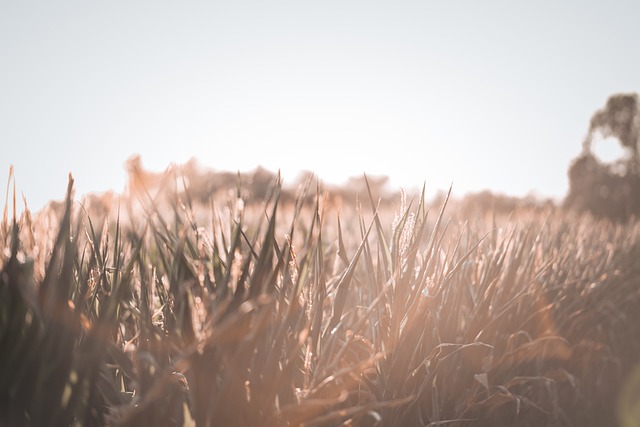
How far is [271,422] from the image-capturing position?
79cm

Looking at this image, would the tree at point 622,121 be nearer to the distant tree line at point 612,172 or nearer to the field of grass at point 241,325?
the distant tree line at point 612,172

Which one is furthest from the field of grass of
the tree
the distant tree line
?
the tree

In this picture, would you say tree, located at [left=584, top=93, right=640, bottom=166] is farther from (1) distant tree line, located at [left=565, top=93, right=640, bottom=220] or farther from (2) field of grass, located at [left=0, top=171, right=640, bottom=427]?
(2) field of grass, located at [left=0, top=171, right=640, bottom=427]

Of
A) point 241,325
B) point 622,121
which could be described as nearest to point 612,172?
point 622,121

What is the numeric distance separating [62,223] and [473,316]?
1.16m

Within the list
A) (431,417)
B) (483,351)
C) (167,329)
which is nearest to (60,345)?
(167,329)

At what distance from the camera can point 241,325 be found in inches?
31.9

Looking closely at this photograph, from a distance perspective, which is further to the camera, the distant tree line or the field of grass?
the distant tree line

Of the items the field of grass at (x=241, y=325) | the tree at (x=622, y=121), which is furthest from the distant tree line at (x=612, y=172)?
the field of grass at (x=241, y=325)

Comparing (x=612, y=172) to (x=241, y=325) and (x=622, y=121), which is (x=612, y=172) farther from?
(x=241, y=325)

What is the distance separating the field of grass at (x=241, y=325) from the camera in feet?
2.18

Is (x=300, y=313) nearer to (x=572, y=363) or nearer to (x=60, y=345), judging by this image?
(x=60, y=345)

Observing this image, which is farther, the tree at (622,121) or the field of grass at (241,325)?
the tree at (622,121)

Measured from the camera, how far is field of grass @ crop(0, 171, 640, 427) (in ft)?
2.18
